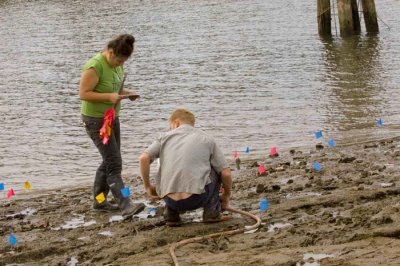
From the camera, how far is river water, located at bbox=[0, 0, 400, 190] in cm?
1349

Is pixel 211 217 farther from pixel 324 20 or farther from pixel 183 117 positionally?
pixel 324 20

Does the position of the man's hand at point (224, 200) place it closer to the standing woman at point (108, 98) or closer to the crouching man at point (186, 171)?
the crouching man at point (186, 171)

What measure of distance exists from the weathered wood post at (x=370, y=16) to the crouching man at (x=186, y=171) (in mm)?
19241

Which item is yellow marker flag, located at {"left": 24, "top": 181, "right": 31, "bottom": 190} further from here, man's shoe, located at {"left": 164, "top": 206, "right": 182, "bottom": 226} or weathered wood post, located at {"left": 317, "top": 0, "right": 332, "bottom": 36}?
weathered wood post, located at {"left": 317, "top": 0, "right": 332, "bottom": 36}

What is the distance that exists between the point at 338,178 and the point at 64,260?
11.1 feet

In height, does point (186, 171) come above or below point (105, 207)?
above

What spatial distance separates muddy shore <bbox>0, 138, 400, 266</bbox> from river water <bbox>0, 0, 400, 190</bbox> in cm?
256

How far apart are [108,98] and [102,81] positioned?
0.60 ft

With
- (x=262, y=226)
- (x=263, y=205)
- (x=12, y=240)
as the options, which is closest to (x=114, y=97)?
(x=12, y=240)

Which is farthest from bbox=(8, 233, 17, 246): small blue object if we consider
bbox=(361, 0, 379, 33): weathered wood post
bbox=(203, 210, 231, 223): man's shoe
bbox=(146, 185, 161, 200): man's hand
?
bbox=(361, 0, 379, 33): weathered wood post

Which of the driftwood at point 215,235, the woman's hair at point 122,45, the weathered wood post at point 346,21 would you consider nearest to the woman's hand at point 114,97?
the woman's hair at point 122,45

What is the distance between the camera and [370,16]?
84.8 ft

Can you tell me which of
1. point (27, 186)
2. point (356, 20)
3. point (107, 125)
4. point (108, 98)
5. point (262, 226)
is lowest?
point (27, 186)

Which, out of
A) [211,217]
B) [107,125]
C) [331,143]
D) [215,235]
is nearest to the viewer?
[215,235]
